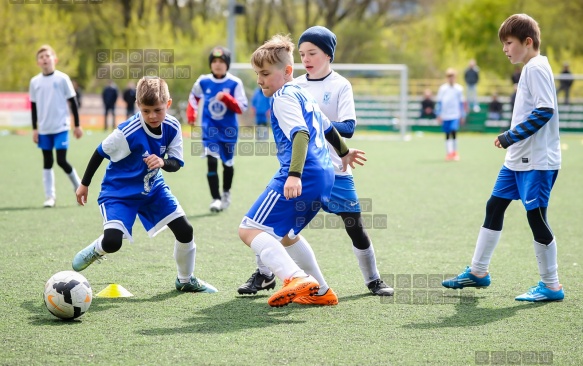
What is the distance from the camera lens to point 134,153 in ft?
17.4

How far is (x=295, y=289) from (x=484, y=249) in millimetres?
1726

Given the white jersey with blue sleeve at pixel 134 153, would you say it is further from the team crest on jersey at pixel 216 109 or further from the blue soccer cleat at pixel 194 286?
the team crest on jersey at pixel 216 109

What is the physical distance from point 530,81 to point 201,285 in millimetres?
2672

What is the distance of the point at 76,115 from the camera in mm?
10406

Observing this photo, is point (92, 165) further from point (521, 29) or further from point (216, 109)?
point (216, 109)

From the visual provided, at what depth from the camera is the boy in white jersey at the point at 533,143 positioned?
5.21m

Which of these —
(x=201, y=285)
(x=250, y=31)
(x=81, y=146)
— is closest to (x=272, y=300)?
(x=201, y=285)

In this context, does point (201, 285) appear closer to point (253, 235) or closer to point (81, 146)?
point (253, 235)

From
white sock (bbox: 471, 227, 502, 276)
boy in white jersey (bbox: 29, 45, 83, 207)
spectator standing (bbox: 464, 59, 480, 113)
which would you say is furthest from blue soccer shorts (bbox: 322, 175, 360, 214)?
spectator standing (bbox: 464, 59, 480, 113)

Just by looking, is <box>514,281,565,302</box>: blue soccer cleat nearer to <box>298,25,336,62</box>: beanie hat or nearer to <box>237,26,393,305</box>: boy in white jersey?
<box>237,26,393,305</box>: boy in white jersey

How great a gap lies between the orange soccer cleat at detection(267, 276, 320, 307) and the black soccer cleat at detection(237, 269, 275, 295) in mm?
844

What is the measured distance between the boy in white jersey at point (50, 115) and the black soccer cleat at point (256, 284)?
5.29 metres

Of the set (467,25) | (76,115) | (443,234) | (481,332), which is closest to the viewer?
(481,332)

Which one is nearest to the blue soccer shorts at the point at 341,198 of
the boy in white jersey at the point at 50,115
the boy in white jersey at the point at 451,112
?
the boy in white jersey at the point at 50,115
